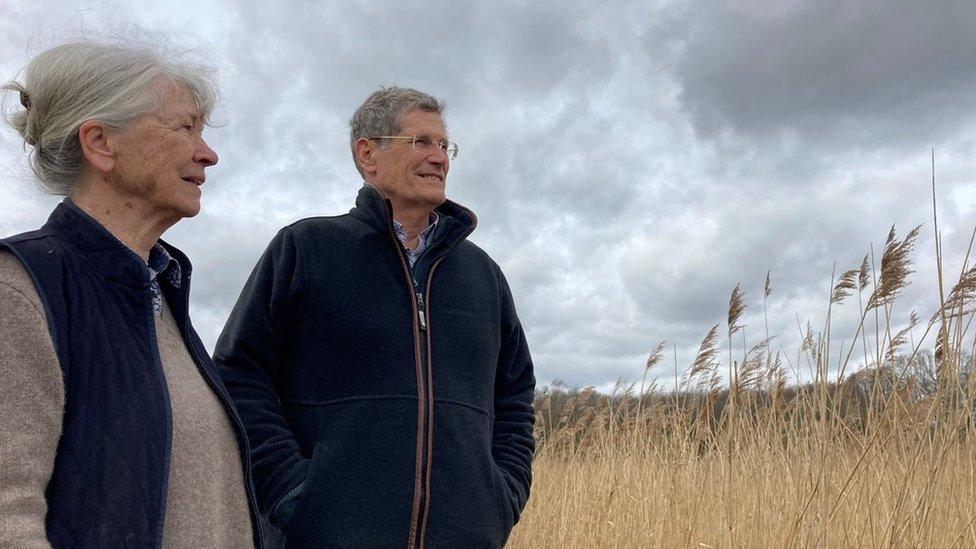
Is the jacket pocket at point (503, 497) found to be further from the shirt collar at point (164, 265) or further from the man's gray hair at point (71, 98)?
the man's gray hair at point (71, 98)

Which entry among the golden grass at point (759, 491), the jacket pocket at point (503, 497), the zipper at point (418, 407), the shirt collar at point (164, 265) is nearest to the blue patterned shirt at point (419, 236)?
the zipper at point (418, 407)

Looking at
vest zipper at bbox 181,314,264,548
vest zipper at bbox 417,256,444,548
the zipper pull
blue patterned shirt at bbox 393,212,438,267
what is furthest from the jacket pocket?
vest zipper at bbox 181,314,264,548

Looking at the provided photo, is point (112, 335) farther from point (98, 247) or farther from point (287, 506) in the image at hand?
point (287, 506)

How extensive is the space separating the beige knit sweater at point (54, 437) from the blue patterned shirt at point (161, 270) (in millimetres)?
32

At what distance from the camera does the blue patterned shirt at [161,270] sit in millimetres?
1861

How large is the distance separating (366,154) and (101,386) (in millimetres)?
1594

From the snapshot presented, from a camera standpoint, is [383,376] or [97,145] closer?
[97,145]

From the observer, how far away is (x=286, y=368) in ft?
8.37

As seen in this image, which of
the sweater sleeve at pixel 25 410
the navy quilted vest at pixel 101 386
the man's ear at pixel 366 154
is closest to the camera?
the sweater sleeve at pixel 25 410

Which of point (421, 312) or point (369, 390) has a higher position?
point (421, 312)

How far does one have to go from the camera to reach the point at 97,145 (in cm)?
175

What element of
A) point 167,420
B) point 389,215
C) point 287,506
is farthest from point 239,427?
point 389,215

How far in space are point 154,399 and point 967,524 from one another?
3052 millimetres

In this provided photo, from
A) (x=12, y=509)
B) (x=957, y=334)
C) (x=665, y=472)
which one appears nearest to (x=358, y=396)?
(x=12, y=509)
